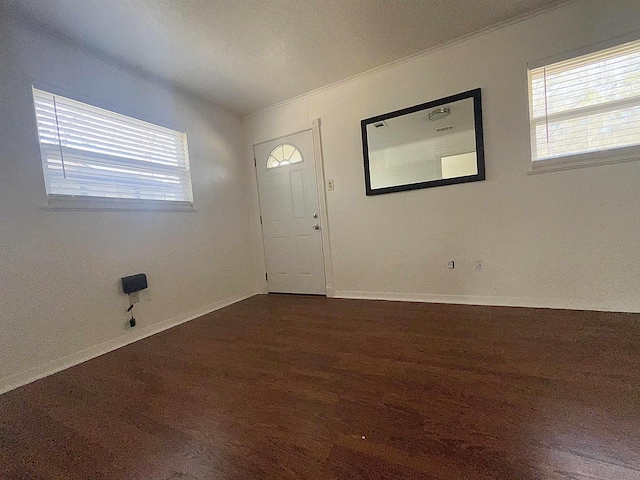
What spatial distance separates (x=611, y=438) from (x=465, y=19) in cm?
296

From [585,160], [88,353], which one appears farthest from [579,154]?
[88,353]

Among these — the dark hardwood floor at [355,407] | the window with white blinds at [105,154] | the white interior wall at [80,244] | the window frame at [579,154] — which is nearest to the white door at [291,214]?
the white interior wall at [80,244]

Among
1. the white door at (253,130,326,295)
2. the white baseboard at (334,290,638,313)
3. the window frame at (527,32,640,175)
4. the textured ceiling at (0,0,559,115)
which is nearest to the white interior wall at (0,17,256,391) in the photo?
the textured ceiling at (0,0,559,115)

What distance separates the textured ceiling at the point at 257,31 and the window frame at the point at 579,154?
0.45m

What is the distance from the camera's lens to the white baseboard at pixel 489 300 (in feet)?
7.64

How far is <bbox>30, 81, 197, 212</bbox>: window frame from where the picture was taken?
204 cm

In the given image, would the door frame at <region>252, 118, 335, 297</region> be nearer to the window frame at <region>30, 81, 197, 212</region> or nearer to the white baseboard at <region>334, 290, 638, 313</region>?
the white baseboard at <region>334, 290, 638, 313</region>

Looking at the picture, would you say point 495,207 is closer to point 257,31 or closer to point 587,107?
point 587,107

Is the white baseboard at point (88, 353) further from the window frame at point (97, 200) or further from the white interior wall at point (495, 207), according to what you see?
the white interior wall at point (495, 207)

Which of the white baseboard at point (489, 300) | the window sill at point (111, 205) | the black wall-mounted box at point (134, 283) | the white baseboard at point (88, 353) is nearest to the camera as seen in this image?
the white baseboard at point (88, 353)

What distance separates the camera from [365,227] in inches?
128

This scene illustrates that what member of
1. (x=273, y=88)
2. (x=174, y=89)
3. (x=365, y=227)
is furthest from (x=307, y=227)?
(x=174, y=89)

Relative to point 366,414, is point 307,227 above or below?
above

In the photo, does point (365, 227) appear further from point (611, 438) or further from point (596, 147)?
point (611, 438)
